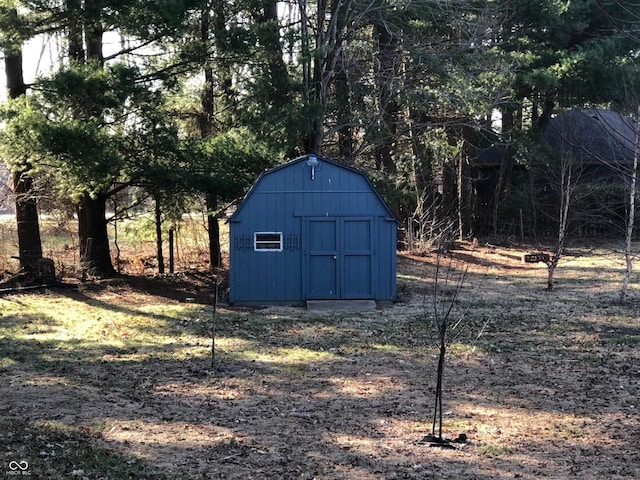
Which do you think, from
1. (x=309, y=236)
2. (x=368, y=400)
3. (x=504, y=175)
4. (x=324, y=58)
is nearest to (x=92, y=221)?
(x=309, y=236)

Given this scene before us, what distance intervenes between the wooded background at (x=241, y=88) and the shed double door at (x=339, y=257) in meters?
2.06

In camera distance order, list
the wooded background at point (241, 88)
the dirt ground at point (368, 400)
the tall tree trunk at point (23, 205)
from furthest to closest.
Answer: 1. the tall tree trunk at point (23, 205)
2. the wooded background at point (241, 88)
3. the dirt ground at point (368, 400)

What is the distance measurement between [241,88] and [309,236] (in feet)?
15.5

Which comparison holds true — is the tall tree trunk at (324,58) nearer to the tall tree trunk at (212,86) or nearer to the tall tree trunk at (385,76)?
the tall tree trunk at (385,76)

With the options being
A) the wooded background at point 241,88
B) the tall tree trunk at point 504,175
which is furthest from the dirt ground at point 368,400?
the tall tree trunk at point 504,175

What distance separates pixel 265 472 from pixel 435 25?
1462cm

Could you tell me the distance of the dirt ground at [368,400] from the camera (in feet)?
16.1

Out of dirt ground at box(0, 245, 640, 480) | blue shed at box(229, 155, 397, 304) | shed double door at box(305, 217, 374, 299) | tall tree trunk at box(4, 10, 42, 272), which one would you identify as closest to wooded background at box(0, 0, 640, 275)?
tall tree trunk at box(4, 10, 42, 272)

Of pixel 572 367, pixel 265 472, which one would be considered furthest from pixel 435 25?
pixel 265 472

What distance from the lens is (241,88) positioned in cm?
1537

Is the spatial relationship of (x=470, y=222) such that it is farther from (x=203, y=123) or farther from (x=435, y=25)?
(x=203, y=123)

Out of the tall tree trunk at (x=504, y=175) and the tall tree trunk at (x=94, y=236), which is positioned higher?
the tall tree trunk at (x=504, y=175)

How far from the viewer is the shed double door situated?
41.5ft

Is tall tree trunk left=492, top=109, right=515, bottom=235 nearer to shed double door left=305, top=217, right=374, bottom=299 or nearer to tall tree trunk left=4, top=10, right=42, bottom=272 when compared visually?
shed double door left=305, top=217, right=374, bottom=299
